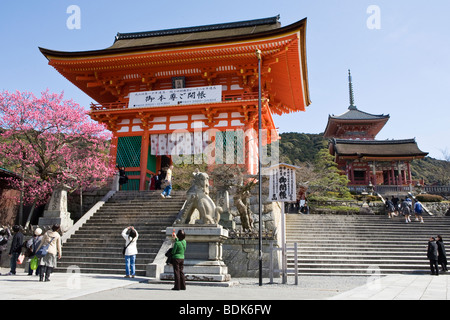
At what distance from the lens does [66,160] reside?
16.8 m

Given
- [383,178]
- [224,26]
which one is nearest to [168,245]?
[224,26]

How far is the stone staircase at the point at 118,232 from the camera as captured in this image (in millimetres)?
11727

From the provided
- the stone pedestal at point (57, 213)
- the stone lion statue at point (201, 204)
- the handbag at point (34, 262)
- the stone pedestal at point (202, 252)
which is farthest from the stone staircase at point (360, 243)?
the stone pedestal at point (57, 213)

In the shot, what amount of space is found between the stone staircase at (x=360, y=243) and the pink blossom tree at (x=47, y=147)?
10672 millimetres

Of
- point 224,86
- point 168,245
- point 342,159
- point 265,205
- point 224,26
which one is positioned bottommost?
point 168,245

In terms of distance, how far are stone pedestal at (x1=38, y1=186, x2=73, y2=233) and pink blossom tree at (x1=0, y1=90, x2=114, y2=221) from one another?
132cm

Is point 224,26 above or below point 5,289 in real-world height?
above

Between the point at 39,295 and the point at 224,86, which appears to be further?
the point at 224,86

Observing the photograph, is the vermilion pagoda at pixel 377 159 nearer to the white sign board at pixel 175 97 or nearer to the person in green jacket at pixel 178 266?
the white sign board at pixel 175 97

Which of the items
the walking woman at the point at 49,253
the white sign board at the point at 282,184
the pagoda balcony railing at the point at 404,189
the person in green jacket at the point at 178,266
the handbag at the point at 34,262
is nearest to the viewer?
the person in green jacket at the point at 178,266

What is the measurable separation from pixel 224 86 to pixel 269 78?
9.47 feet

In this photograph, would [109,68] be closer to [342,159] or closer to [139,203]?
[139,203]

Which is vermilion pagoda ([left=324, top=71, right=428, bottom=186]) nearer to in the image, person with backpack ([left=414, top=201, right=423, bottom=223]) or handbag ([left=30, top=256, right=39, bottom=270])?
person with backpack ([left=414, top=201, right=423, bottom=223])

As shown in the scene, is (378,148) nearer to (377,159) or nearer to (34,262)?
(377,159)
